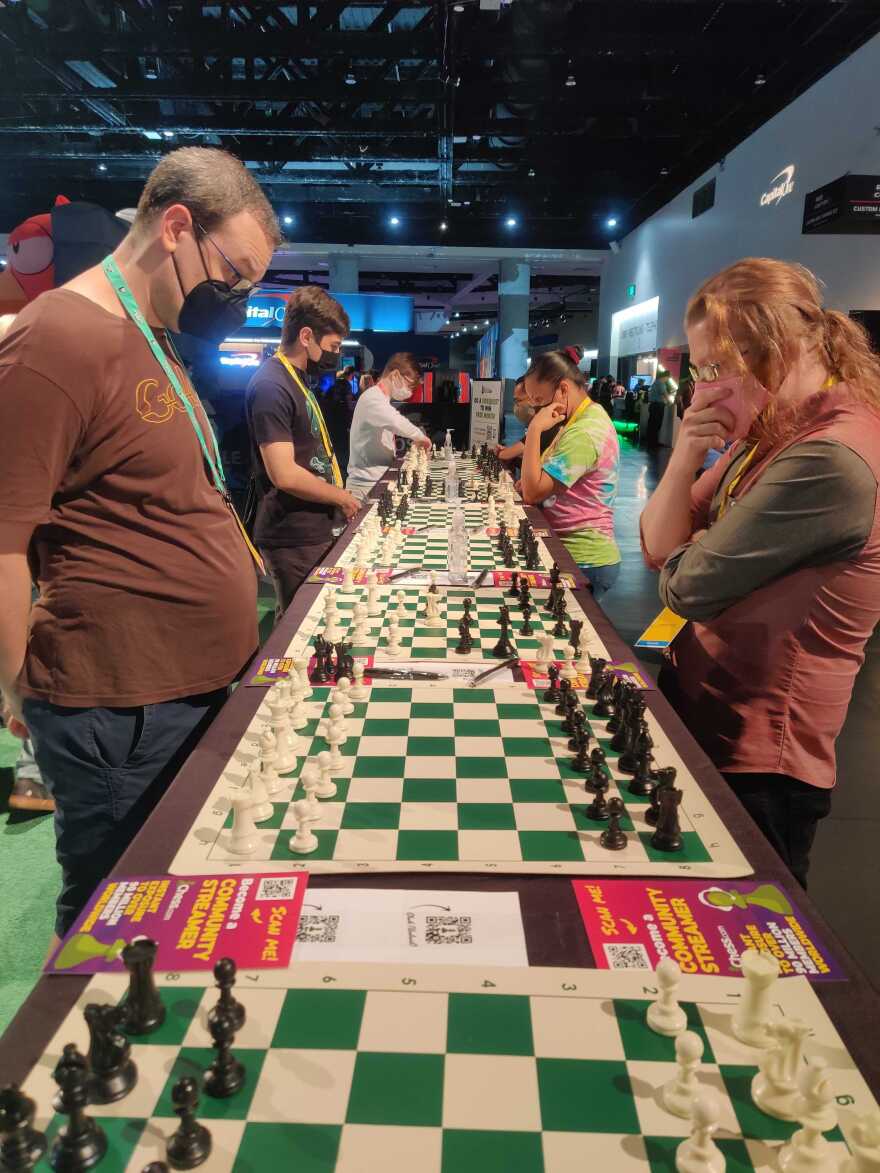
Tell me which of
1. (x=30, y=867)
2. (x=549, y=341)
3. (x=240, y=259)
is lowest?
(x=30, y=867)

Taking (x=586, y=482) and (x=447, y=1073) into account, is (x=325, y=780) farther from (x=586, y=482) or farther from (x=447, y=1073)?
(x=586, y=482)

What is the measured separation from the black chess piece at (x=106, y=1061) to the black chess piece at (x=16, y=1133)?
70 mm

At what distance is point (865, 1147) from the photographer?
0.67 meters

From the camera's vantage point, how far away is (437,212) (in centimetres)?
1435

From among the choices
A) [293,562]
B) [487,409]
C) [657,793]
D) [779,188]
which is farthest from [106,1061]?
[779,188]

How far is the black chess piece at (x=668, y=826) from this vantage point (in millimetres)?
1168

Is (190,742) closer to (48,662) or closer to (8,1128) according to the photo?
(48,662)

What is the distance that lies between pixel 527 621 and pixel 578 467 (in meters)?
1.18

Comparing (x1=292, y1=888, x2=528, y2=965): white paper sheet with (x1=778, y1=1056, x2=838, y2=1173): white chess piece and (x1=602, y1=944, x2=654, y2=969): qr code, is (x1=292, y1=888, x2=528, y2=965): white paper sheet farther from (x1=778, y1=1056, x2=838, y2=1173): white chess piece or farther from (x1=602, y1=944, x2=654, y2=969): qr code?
(x1=778, y1=1056, x2=838, y2=1173): white chess piece

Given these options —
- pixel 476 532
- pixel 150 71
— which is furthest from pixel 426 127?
pixel 476 532

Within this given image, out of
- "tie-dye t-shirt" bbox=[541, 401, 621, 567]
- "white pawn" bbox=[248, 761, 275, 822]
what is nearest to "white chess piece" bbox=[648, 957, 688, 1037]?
"white pawn" bbox=[248, 761, 275, 822]

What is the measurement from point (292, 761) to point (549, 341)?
33738mm

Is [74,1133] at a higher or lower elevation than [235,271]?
lower

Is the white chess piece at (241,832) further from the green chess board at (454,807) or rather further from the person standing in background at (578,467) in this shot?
the person standing in background at (578,467)
